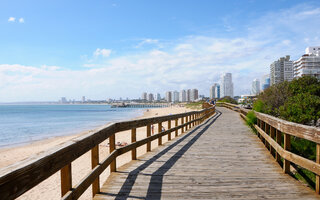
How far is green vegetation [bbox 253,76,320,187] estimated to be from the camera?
841 cm

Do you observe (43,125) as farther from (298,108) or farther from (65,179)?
(65,179)

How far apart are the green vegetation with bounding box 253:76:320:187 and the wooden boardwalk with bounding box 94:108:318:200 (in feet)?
6.12

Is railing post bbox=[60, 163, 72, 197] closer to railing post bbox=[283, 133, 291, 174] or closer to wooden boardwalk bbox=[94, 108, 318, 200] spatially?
wooden boardwalk bbox=[94, 108, 318, 200]

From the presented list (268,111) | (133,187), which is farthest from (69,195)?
(268,111)

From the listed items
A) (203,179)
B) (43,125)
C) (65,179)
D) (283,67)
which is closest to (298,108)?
(203,179)

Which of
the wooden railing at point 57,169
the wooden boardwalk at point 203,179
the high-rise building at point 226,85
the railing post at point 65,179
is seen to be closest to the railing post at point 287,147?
the wooden boardwalk at point 203,179

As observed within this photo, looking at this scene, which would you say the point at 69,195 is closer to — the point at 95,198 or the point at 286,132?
the point at 95,198

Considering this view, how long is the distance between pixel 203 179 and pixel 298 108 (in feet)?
27.7

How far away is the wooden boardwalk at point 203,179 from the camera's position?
133 inches

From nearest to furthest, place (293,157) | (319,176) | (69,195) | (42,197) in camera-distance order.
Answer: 1. (69,195)
2. (319,176)
3. (293,157)
4. (42,197)

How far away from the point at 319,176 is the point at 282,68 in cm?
17072

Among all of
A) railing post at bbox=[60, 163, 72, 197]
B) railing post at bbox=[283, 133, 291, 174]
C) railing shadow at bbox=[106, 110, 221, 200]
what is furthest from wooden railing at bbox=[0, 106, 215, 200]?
railing post at bbox=[283, 133, 291, 174]

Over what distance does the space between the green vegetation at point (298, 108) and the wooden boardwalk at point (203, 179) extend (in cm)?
186

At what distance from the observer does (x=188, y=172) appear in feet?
14.5
